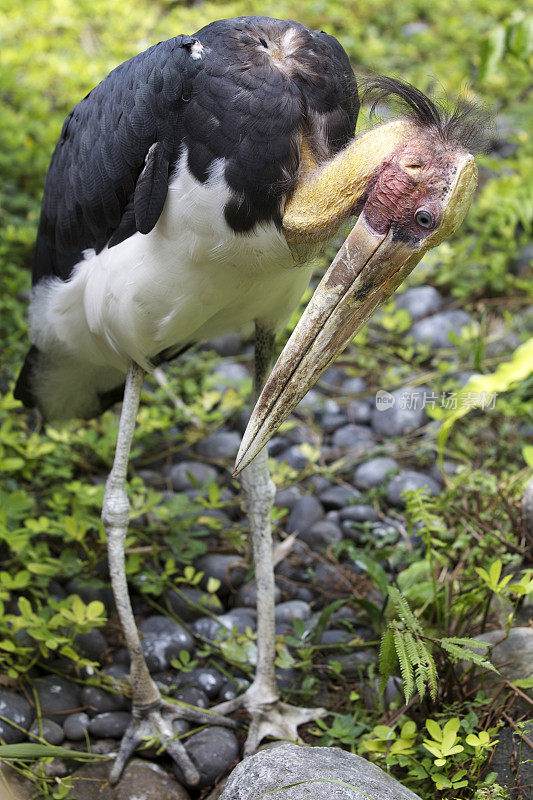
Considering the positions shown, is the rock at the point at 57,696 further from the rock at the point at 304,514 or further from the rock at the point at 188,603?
the rock at the point at 304,514

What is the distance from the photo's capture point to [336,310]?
219 centimetres

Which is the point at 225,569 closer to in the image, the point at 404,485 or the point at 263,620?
the point at 263,620

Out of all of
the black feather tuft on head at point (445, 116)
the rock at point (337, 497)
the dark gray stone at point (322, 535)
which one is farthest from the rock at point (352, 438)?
the black feather tuft on head at point (445, 116)

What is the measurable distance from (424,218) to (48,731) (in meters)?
1.81

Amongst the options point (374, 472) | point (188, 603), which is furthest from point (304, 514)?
point (188, 603)

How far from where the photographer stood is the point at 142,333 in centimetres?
254

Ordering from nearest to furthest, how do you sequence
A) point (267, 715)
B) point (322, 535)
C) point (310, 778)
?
point (310, 778)
point (267, 715)
point (322, 535)

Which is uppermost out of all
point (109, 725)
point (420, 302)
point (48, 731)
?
point (48, 731)

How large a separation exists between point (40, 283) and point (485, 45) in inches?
96.8

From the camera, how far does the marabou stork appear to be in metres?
2.12

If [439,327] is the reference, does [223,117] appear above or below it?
above

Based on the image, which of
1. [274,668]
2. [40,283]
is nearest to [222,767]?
[274,668]

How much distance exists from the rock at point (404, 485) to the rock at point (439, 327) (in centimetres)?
98

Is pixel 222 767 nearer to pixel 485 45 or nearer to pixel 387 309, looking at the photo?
pixel 387 309
